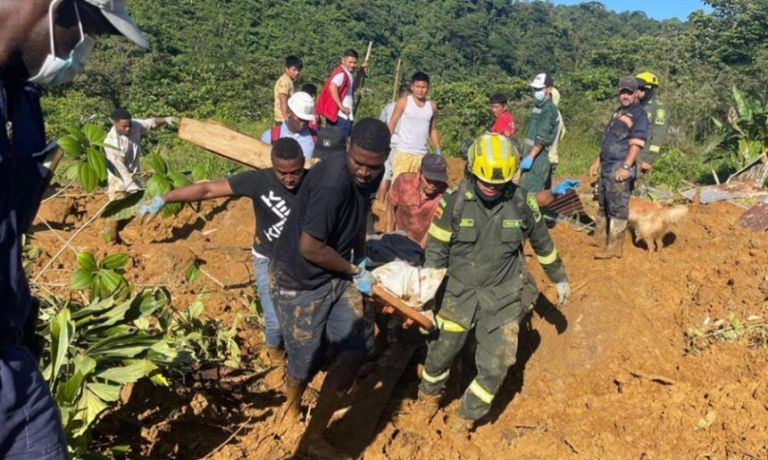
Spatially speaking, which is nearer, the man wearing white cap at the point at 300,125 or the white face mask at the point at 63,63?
the white face mask at the point at 63,63

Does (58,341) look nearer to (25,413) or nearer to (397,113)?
(25,413)

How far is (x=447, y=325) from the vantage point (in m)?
4.34

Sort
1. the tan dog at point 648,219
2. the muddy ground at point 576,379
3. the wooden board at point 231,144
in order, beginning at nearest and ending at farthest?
the muddy ground at point 576,379
the wooden board at point 231,144
the tan dog at point 648,219

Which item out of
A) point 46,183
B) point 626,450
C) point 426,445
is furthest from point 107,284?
point 626,450

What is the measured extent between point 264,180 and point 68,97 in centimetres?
1681

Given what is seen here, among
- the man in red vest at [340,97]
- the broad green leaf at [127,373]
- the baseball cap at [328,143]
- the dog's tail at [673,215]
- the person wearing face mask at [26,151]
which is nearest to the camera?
the person wearing face mask at [26,151]

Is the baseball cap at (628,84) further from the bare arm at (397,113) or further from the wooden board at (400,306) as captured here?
the wooden board at (400,306)

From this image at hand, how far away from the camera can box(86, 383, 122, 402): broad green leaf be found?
3.13 metres

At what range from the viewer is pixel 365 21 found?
41938mm

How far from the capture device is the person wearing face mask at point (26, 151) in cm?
174

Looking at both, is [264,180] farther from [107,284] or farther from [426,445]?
[426,445]

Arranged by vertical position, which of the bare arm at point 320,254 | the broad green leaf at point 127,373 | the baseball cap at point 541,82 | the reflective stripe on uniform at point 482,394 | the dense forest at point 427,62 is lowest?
the dense forest at point 427,62

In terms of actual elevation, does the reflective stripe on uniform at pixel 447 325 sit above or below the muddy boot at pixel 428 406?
above

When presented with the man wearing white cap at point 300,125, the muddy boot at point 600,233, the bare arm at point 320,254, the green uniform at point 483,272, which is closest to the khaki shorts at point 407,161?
the man wearing white cap at point 300,125
